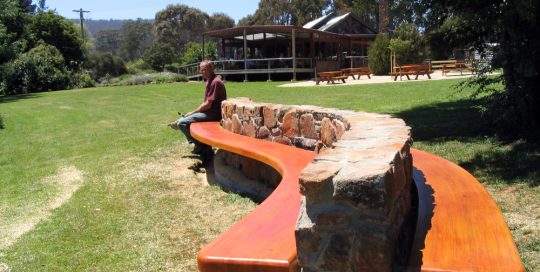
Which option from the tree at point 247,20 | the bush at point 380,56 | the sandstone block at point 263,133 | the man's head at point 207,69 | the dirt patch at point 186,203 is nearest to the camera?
the dirt patch at point 186,203

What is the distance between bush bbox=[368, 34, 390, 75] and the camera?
28.4m

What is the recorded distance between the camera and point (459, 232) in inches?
108

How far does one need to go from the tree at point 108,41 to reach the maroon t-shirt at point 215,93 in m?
123

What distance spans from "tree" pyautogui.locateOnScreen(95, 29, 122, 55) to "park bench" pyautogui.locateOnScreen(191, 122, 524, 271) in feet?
420

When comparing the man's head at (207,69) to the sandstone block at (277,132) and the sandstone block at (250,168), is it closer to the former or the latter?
the sandstone block at (250,168)

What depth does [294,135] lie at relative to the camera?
5.82 meters

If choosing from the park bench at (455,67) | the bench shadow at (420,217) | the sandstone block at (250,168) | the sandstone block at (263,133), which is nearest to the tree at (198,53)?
the park bench at (455,67)

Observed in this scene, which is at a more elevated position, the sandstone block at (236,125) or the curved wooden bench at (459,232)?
the sandstone block at (236,125)

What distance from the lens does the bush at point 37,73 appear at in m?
30.0

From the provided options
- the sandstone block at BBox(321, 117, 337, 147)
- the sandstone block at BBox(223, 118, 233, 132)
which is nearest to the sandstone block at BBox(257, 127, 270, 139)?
the sandstone block at BBox(223, 118, 233, 132)

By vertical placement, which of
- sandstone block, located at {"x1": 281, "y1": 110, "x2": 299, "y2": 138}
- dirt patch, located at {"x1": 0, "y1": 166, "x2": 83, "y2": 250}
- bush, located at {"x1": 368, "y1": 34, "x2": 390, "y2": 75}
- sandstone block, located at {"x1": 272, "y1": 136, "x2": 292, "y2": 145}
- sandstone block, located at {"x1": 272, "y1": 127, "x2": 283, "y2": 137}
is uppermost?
bush, located at {"x1": 368, "y1": 34, "x2": 390, "y2": 75}

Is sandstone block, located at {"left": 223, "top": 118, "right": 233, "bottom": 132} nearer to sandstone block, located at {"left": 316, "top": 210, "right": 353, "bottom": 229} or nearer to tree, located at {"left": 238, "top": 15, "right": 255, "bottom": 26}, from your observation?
sandstone block, located at {"left": 316, "top": 210, "right": 353, "bottom": 229}

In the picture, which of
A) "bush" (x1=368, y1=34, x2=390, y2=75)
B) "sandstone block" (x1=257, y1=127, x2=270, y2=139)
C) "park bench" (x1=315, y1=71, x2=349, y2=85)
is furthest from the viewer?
"bush" (x1=368, y1=34, x2=390, y2=75)

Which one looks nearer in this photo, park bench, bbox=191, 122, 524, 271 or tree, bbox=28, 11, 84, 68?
park bench, bbox=191, 122, 524, 271
